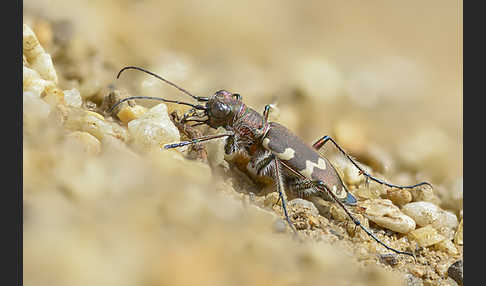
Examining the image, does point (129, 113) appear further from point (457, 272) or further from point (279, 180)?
point (457, 272)

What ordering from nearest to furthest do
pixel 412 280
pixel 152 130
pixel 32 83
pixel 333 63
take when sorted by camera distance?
1. pixel 32 83
2. pixel 412 280
3. pixel 152 130
4. pixel 333 63

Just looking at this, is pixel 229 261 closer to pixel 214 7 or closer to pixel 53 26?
pixel 53 26

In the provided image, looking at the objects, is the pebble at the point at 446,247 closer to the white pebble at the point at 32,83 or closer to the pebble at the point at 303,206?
the pebble at the point at 303,206

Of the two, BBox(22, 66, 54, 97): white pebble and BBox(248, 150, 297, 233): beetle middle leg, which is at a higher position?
BBox(248, 150, 297, 233): beetle middle leg

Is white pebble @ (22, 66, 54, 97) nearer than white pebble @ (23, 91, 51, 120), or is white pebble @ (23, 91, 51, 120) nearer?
white pebble @ (23, 91, 51, 120)

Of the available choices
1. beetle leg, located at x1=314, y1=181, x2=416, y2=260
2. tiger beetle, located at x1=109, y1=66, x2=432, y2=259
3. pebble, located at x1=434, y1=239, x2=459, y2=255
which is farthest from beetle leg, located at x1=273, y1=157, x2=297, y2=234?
pebble, located at x1=434, y1=239, x2=459, y2=255

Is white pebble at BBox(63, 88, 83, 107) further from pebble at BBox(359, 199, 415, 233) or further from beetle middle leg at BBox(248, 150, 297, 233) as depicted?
pebble at BBox(359, 199, 415, 233)

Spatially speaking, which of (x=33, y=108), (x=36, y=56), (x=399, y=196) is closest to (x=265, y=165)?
(x=399, y=196)
